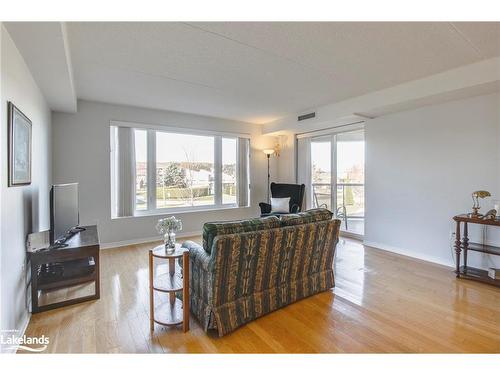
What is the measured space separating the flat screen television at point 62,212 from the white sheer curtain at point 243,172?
11.0 feet

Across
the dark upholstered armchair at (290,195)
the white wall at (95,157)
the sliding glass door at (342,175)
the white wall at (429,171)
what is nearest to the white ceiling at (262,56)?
the white wall at (95,157)

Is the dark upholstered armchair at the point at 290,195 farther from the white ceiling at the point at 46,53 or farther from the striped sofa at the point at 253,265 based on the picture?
the white ceiling at the point at 46,53

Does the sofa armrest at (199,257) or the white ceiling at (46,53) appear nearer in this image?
the white ceiling at (46,53)

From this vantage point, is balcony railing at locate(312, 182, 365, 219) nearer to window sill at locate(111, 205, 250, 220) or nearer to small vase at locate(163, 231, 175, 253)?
window sill at locate(111, 205, 250, 220)

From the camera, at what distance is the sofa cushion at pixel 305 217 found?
2.29 metres

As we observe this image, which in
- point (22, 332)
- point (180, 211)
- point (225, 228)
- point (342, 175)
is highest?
point (342, 175)

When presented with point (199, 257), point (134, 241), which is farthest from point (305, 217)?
point (134, 241)

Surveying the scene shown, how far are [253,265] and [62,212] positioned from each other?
2226 mm

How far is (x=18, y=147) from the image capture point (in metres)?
2.05

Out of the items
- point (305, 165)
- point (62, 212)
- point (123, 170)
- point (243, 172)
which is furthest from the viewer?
point (243, 172)

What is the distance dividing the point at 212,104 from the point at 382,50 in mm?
2726

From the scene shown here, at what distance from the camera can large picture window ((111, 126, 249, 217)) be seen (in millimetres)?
4480

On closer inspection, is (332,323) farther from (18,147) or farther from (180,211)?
(180,211)

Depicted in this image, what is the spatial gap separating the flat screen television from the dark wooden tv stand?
120 millimetres
